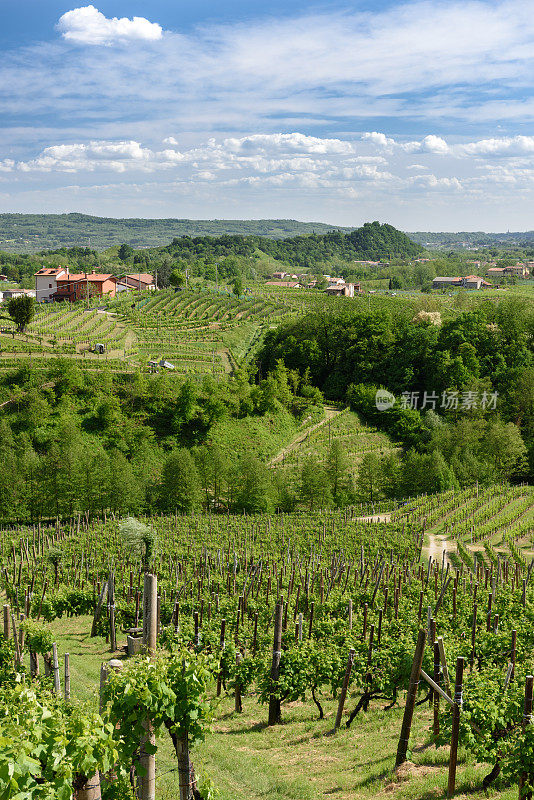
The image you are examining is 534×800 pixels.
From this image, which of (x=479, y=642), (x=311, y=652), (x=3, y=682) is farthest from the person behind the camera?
(x=479, y=642)

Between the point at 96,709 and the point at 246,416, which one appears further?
the point at 246,416

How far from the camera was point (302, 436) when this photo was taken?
51938mm

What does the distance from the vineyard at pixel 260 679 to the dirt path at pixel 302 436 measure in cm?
1995

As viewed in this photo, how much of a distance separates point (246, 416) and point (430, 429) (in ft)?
50.2

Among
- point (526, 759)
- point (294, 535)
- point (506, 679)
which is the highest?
point (526, 759)

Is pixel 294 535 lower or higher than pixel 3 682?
lower

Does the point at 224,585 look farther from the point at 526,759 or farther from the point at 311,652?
the point at 526,759

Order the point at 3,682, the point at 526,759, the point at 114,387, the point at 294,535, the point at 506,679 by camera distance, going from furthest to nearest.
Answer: the point at 114,387
the point at 294,535
the point at 3,682
the point at 506,679
the point at 526,759

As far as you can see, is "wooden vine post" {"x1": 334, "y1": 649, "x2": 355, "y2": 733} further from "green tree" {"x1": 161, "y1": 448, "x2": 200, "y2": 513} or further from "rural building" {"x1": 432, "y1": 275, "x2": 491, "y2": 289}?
"rural building" {"x1": 432, "y1": 275, "x2": 491, "y2": 289}

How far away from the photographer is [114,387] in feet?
164

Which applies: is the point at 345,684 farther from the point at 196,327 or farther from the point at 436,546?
the point at 196,327

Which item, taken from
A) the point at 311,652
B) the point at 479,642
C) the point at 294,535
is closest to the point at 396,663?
the point at 311,652

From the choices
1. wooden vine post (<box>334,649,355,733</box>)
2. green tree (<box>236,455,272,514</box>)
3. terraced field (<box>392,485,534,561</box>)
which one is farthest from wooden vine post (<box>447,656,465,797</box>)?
green tree (<box>236,455,272,514</box>)

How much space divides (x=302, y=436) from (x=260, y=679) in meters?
40.0
